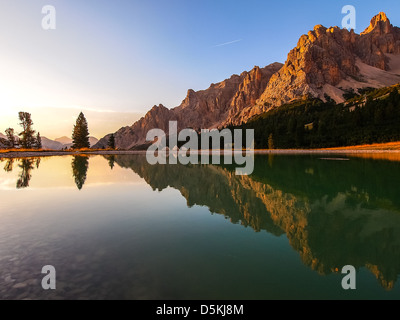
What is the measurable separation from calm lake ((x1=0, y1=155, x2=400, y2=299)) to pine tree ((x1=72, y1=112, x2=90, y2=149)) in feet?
350

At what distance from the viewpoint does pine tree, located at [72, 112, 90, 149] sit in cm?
11100

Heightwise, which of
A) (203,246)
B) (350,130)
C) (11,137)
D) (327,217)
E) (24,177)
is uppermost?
(350,130)

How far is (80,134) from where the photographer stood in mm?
111438

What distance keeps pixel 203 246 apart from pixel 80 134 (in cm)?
11936

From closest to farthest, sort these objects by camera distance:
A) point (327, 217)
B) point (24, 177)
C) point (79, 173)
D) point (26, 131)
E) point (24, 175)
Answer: point (327, 217) → point (24, 177) → point (24, 175) → point (79, 173) → point (26, 131)

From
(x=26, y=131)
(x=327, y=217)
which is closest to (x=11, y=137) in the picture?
(x=26, y=131)

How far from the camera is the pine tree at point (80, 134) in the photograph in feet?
364

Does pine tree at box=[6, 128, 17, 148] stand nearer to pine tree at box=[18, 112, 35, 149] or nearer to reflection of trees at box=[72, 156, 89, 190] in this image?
pine tree at box=[18, 112, 35, 149]

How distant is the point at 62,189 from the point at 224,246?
16.9 m

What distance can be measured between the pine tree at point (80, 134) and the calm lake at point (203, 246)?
10666 cm

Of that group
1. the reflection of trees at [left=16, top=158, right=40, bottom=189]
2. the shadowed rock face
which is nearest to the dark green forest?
the shadowed rock face

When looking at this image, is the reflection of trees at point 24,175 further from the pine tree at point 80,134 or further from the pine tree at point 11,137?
the pine tree at point 11,137

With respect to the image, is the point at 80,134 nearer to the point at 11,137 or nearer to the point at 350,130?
the point at 11,137

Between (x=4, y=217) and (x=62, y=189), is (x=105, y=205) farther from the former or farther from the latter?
(x=62, y=189)
